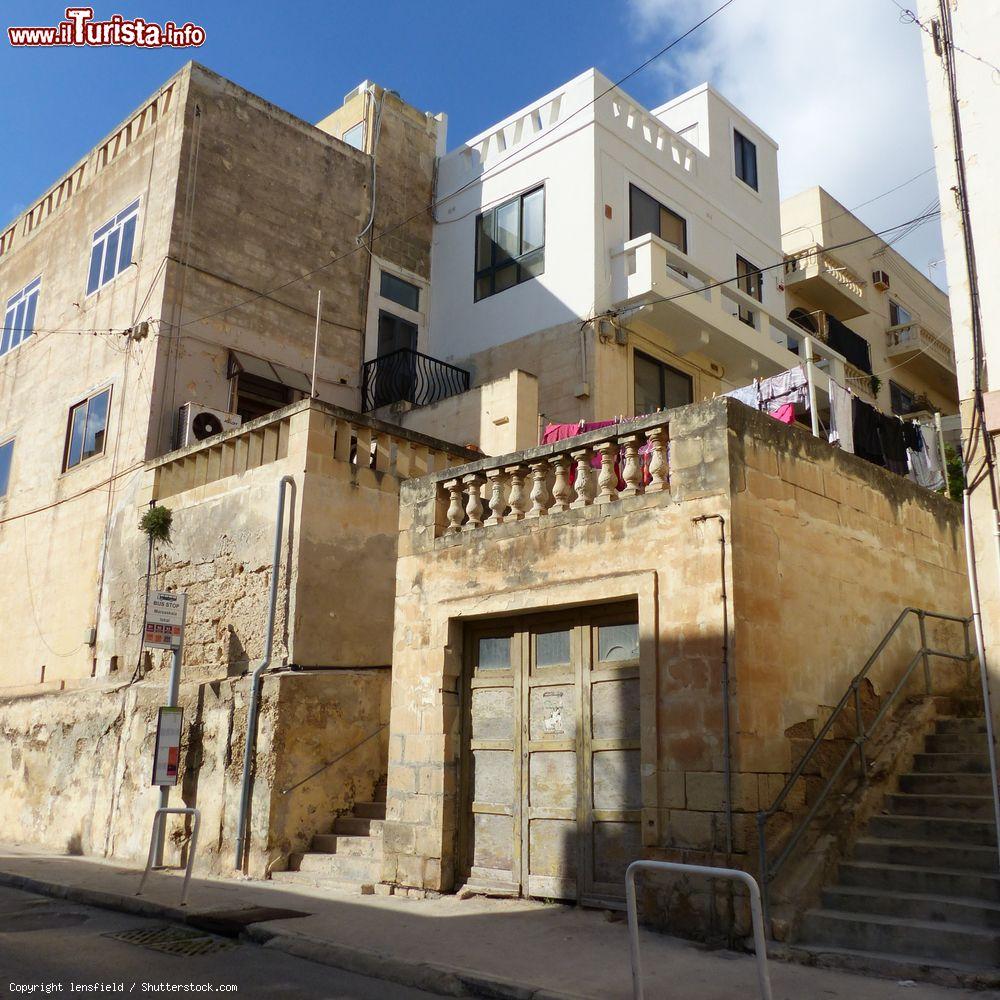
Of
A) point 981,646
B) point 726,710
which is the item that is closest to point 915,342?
point 981,646

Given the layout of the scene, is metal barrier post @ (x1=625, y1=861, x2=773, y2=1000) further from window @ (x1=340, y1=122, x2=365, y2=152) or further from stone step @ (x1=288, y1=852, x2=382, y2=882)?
window @ (x1=340, y1=122, x2=365, y2=152)

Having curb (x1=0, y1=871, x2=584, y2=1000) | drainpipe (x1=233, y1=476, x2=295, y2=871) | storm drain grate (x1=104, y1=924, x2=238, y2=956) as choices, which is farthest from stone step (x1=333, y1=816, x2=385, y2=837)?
storm drain grate (x1=104, y1=924, x2=238, y2=956)

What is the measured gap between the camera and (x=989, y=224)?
25.6ft

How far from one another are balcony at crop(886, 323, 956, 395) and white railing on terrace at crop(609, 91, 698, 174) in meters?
12.6

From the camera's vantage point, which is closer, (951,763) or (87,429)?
(951,763)

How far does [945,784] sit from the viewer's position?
8.31 meters

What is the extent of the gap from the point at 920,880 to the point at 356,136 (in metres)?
18.9

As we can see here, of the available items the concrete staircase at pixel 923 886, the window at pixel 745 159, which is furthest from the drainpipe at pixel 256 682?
the window at pixel 745 159

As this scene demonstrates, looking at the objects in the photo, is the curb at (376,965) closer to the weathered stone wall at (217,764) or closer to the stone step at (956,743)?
the weathered stone wall at (217,764)

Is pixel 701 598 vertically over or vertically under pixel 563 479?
under

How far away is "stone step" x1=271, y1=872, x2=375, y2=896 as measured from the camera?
31.9 feet

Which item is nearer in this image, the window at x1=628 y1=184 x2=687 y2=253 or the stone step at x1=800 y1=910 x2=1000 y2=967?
the stone step at x1=800 y1=910 x2=1000 y2=967

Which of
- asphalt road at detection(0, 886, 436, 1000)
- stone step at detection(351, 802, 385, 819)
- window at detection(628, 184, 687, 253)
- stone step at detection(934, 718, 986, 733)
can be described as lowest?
asphalt road at detection(0, 886, 436, 1000)

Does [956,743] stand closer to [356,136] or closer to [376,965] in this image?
[376,965]
